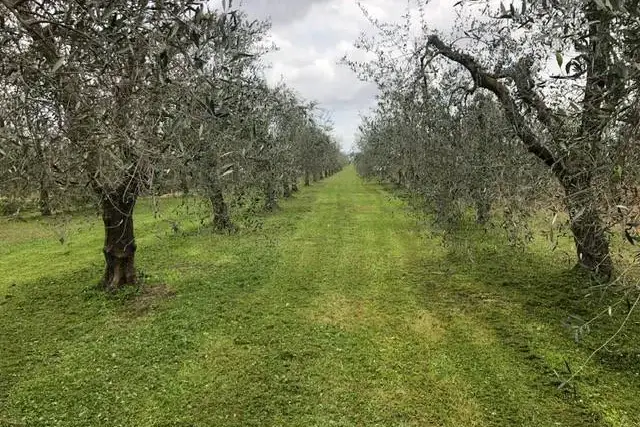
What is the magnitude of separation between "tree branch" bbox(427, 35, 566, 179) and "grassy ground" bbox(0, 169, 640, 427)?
8.44 feet

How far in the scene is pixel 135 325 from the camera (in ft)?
28.8

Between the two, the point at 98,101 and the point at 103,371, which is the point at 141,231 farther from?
the point at 98,101

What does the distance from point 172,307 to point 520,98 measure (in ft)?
23.3

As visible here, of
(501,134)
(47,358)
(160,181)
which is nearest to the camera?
(160,181)

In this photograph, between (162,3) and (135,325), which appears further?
(135,325)

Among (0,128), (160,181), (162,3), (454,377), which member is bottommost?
(454,377)

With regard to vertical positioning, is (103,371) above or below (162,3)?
below

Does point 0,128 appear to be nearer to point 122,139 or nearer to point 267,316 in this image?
point 122,139

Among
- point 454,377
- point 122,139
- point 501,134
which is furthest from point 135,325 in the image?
point 501,134

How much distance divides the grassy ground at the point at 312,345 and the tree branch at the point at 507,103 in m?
2.57

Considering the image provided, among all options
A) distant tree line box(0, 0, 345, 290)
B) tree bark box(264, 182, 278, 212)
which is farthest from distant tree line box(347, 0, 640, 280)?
tree bark box(264, 182, 278, 212)

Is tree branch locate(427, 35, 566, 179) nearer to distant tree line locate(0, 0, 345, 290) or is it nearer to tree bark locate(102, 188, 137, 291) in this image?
distant tree line locate(0, 0, 345, 290)

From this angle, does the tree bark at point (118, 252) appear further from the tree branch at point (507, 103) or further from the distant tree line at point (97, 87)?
Result: the tree branch at point (507, 103)

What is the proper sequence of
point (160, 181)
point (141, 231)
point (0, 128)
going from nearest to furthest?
point (0, 128) → point (160, 181) → point (141, 231)
